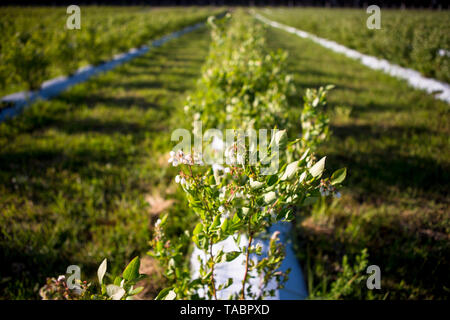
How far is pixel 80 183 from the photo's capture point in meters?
2.96

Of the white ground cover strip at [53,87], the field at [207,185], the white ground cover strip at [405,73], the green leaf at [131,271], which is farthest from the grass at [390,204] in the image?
the white ground cover strip at [53,87]

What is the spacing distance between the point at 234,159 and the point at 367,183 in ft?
9.03

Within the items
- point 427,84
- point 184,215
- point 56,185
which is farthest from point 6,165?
point 427,84

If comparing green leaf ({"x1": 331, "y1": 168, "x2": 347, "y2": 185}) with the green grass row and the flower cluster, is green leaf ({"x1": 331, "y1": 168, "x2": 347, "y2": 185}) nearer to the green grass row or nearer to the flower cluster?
the flower cluster

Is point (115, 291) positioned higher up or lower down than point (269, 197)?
lower down

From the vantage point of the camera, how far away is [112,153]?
3.64 m

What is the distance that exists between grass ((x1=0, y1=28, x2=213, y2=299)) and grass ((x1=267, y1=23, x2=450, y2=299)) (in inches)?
55.9

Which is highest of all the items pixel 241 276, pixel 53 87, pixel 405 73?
pixel 405 73

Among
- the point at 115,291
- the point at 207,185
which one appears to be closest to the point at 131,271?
the point at 115,291

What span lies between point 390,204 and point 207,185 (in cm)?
260

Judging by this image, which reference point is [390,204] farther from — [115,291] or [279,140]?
[115,291]

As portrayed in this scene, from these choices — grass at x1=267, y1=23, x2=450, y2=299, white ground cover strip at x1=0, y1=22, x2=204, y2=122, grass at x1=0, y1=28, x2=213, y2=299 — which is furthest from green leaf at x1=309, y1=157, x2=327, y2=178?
white ground cover strip at x1=0, y1=22, x2=204, y2=122

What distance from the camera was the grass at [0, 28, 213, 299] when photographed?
2.08 m
